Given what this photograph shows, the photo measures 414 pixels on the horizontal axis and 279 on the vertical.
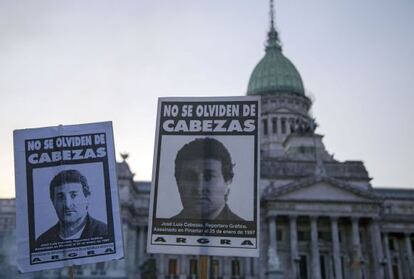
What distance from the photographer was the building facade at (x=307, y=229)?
57062 mm

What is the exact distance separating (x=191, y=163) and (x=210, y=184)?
624mm

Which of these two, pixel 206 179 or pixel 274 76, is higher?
pixel 274 76

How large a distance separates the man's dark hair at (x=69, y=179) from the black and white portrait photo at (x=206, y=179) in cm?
207

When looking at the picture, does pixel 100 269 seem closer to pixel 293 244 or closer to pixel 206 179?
pixel 293 244

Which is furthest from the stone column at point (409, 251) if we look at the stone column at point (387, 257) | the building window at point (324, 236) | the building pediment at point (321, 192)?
the building window at point (324, 236)

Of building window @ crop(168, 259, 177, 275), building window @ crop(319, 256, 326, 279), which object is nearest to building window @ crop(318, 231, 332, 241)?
building window @ crop(319, 256, 326, 279)

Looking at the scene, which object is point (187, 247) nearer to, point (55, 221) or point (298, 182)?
point (55, 221)

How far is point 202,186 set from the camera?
Answer: 9961mm

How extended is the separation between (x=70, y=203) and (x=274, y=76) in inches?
3007

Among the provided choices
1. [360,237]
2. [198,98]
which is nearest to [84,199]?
[198,98]

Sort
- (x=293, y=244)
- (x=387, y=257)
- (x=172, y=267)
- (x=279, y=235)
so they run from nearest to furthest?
(x=293, y=244), (x=279, y=235), (x=172, y=267), (x=387, y=257)

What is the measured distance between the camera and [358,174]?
6412 centimetres

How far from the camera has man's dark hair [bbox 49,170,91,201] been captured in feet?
35.9

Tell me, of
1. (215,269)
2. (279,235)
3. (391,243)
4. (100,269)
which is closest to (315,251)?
(279,235)
